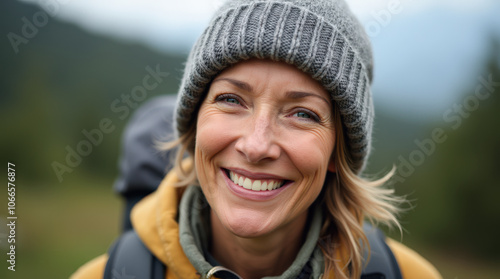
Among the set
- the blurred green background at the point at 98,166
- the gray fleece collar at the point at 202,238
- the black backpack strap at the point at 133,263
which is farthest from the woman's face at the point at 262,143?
the blurred green background at the point at 98,166

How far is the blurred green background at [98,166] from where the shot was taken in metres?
9.26

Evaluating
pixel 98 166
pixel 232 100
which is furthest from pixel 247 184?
pixel 98 166

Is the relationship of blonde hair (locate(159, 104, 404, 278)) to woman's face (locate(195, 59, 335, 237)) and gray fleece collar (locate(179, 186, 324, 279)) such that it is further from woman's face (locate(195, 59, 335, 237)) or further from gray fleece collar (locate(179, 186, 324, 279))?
woman's face (locate(195, 59, 335, 237))

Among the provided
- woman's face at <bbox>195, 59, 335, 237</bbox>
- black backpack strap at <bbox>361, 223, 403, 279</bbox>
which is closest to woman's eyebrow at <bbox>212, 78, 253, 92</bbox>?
woman's face at <bbox>195, 59, 335, 237</bbox>

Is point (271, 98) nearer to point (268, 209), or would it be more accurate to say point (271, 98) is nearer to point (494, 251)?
point (268, 209)

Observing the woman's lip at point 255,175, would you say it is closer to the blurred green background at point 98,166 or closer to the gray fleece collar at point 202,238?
the gray fleece collar at point 202,238

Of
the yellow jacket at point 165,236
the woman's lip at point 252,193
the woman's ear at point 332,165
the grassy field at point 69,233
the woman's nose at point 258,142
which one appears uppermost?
the woman's nose at point 258,142

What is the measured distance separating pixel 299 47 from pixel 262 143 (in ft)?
1.81

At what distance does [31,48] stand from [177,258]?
18.6 meters

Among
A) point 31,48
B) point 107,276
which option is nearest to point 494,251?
point 107,276

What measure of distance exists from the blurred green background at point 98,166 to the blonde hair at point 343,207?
1233 mm

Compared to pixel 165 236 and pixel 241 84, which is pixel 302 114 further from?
pixel 165 236

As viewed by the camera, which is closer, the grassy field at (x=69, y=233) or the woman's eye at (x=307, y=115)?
the woman's eye at (x=307, y=115)

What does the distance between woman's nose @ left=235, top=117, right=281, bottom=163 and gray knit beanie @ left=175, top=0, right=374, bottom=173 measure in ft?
1.16
